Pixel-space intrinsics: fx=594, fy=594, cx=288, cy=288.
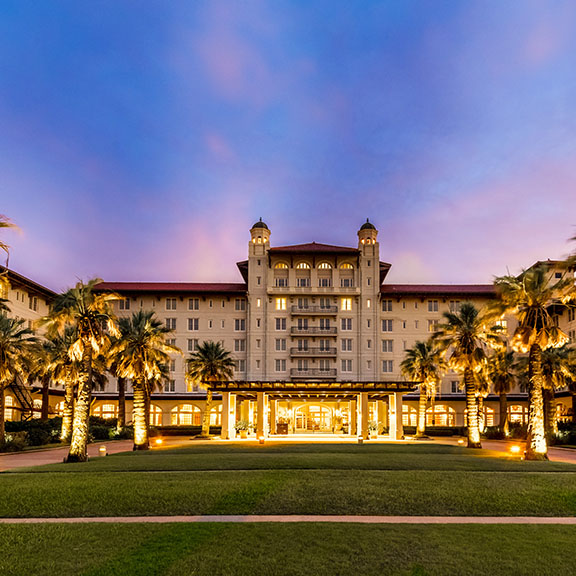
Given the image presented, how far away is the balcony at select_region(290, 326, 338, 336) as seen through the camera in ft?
240

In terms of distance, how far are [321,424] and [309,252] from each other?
2124 cm

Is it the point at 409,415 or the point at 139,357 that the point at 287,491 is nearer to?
the point at 139,357

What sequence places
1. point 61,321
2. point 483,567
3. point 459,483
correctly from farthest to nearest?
point 61,321 → point 459,483 → point 483,567

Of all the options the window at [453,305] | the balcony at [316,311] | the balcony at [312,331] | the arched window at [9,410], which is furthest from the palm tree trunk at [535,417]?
the arched window at [9,410]

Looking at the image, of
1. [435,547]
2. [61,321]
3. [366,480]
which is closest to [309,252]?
[61,321]

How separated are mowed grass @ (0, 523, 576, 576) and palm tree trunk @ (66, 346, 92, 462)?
627 inches

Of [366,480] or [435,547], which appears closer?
[435,547]

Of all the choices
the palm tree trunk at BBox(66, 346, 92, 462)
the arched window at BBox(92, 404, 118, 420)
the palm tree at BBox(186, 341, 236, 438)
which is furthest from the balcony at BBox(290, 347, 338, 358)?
the palm tree trunk at BBox(66, 346, 92, 462)

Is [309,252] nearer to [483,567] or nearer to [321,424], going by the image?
[321,424]

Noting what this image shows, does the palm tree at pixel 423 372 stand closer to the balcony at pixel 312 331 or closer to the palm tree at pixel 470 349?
the balcony at pixel 312 331

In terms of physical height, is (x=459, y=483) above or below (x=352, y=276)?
below

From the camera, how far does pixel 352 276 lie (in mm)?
74750

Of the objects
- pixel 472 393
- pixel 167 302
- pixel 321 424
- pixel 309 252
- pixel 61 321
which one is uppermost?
pixel 309 252

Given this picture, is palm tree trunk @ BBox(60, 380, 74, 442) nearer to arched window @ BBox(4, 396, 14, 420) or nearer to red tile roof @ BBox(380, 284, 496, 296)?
arched window @ BBox(4, 396, 14, 420)
